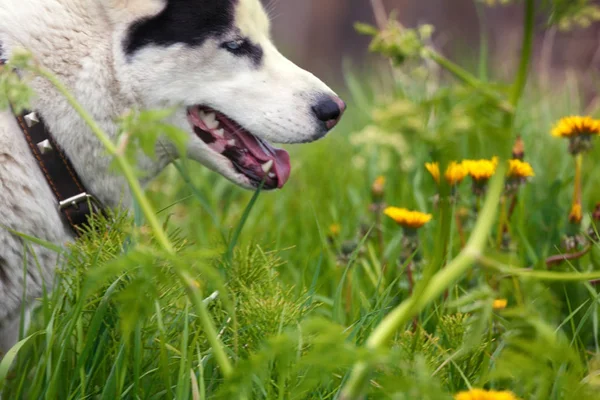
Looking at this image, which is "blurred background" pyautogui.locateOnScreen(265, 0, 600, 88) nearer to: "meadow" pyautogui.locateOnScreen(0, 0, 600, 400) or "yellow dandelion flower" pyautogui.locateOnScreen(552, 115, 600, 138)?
"meadow" pyautogui.locateOnScreen(0, 0, 600, 400)

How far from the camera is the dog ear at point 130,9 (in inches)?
76.9

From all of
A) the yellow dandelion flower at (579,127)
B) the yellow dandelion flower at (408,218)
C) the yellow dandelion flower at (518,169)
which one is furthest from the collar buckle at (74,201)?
the yellow dandelion flower at (579,127)

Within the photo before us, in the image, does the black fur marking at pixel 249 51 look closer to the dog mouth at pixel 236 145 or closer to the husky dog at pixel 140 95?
the husky dog at pixel 140 95

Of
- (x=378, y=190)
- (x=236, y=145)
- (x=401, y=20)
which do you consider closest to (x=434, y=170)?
(x=378, y=190)

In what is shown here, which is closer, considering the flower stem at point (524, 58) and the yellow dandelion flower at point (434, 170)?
the flower stem at point (524, 58)

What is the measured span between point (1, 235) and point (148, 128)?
34.7 inches

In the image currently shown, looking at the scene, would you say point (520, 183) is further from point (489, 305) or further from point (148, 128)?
point (148, 128)

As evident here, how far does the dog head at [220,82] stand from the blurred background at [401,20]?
11.3ft

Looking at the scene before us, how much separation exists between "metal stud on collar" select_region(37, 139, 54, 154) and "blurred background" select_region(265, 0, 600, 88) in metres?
4.01

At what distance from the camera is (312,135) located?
2.10 metres

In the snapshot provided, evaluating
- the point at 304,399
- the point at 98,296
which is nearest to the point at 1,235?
the point at 98,296

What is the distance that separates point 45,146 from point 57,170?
0.25ft

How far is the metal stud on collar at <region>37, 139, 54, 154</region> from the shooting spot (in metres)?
1.82

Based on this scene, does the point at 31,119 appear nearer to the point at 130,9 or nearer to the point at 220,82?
the point at 130,9
